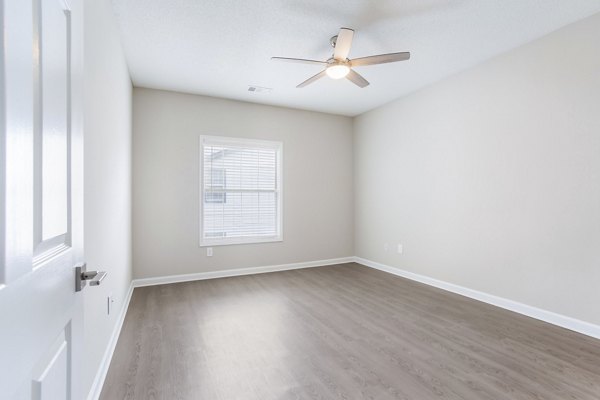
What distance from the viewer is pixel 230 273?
465 centimetres

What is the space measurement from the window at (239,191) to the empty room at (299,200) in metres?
0.03

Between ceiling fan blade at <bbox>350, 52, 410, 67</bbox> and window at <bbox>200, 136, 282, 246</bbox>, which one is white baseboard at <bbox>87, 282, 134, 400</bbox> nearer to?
window at <bbox>200, 136, 282, 246</bbox>

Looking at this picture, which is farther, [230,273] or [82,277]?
[230,273]

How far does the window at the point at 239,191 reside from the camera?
4.57 m

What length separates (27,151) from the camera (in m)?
0.59

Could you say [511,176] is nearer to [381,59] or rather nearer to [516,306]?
[516,306]

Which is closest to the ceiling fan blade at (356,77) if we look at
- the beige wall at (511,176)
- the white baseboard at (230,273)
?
the beige wall at (511,176)

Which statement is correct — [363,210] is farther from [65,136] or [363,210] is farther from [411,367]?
[65,136]

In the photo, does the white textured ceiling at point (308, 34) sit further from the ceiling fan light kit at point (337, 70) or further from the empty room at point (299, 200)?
the ceiling fan light kit at point (337, 70)

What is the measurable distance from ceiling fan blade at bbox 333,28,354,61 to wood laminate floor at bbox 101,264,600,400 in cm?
250

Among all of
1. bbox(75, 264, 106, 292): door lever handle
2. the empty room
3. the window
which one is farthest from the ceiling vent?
bbox(75, 264, 106, 292): door lever handle

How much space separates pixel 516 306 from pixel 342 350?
6.79 ft

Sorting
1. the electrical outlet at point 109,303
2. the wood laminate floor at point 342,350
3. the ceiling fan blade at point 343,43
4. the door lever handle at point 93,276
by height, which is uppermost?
the ceiling fan blade at point 343,43

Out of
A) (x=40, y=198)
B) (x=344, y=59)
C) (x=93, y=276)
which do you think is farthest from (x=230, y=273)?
(x=40, y=198)
